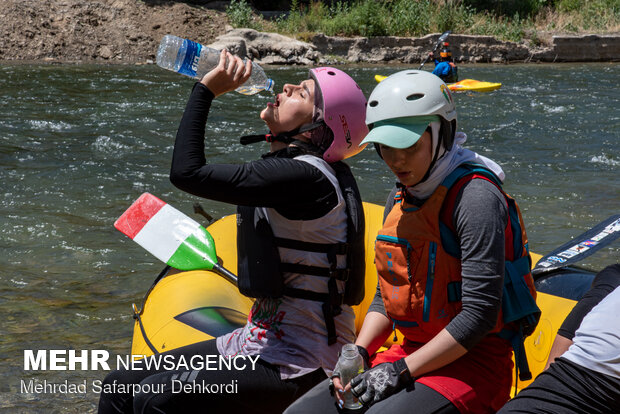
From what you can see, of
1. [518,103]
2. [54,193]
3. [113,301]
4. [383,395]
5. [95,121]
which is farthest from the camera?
[518,103]

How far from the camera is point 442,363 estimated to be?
171 cm

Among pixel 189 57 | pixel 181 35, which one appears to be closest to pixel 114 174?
pixel 189 57

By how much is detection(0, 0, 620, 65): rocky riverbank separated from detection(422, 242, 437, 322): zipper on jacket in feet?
45.7

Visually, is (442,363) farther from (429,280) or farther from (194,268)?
(194,268)

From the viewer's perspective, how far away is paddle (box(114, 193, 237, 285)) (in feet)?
10.7

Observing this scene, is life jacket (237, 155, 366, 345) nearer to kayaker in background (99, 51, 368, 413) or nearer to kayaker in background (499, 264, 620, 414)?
kayaker in background (99, 51, 368, 413)

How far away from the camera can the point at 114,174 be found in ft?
22.8

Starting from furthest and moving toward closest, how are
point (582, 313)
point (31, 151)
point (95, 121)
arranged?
point (95, 121) → point (31, 151) → point (582, 313)

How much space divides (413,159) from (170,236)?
193 cm

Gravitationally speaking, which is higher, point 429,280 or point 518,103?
point 429,280

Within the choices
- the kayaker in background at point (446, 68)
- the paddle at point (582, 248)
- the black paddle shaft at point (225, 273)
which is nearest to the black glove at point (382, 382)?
the paddle at point (582, 248)

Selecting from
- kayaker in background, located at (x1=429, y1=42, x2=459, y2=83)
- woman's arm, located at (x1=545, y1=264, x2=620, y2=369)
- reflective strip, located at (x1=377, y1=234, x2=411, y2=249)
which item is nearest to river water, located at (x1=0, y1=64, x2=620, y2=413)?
kayaker in background, located at (x1=429, y1=42, x2=459, y2=83)

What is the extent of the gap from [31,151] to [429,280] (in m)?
6.78

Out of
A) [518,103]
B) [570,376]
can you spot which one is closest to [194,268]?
[570,376]
